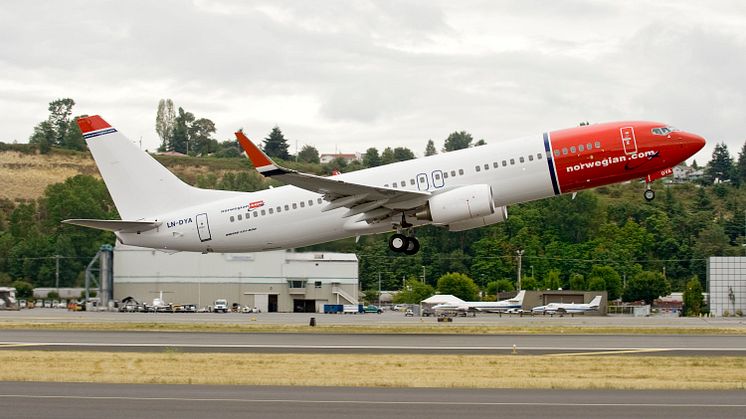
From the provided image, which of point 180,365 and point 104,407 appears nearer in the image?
point 104,407

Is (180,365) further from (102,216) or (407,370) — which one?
(102,216)

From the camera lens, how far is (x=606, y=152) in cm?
4609

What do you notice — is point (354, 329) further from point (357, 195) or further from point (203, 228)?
point (357, 195)

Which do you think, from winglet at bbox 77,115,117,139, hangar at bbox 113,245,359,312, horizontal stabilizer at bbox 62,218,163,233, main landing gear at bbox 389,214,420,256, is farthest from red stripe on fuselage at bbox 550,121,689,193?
hangar at bbox 113,245,359,312

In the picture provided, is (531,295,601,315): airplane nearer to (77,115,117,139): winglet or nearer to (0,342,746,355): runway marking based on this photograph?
(77,115,117,139): winglet

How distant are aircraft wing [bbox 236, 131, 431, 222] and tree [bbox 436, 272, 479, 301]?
75.5m

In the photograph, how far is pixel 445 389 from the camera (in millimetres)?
28219

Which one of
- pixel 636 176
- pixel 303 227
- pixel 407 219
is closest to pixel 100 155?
pixel 303 227

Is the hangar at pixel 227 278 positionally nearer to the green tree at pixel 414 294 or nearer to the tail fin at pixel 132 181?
the green tree at pixel 414 294

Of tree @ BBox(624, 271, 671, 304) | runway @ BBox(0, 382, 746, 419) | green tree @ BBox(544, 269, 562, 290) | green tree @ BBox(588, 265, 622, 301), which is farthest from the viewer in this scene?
tree @ BBox(624, 271, 671, 304)

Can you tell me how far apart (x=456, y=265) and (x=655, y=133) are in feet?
320

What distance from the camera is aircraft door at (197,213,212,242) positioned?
51.5m

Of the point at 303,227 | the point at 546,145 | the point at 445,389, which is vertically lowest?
the point at 445,389

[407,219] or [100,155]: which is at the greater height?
[100,155]
